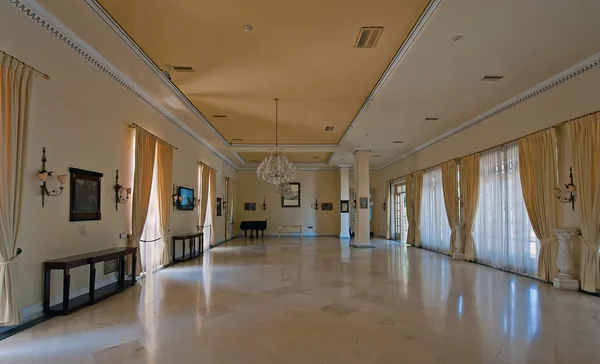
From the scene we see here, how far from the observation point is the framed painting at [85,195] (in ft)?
16.7

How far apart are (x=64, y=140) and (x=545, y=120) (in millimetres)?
8003

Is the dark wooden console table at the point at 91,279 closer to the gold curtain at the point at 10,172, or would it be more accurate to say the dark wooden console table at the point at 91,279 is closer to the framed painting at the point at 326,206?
the gold curtain at the point at 10,172

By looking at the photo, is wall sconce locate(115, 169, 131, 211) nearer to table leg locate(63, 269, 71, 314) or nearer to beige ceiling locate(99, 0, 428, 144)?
table leg locate(63, 269, 71, 314)

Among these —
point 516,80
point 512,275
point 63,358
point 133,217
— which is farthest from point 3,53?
point 512,275

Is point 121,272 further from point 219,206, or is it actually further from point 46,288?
point 219,206

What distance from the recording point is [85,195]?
212 inches

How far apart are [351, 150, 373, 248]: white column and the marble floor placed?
18.6ft

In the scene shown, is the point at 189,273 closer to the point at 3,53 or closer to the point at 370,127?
the point at 3,53

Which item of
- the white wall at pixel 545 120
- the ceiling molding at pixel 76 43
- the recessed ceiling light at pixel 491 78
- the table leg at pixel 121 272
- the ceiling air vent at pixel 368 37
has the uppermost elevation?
the ceiling air vent at pixel 368 37

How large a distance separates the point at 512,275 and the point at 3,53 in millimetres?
8926

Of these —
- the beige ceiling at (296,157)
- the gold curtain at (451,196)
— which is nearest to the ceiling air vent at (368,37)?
the gold curtain at (451,196)

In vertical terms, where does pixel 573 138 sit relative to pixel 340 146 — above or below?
below

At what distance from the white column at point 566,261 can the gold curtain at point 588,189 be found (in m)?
0.15

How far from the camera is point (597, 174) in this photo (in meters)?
5.52
